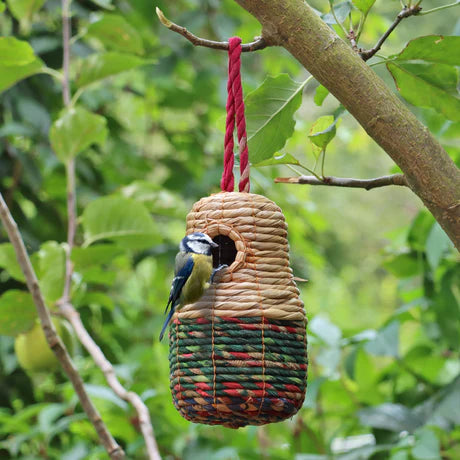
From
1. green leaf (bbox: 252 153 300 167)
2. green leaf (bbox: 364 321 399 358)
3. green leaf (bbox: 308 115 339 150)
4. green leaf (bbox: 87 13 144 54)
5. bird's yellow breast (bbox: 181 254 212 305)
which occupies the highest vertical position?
green leaf (bbox: 87 13 144 54)

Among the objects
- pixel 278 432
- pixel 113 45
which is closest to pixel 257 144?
pixel 113 45

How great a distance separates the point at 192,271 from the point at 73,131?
2.10ft

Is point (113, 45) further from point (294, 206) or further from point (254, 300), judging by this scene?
point (294, 206)

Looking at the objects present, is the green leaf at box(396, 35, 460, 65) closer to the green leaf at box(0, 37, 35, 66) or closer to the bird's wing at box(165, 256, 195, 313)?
the bird's wing at box(165, 256, 195, 313)

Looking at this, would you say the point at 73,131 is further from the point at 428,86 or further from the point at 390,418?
the point at 390,418

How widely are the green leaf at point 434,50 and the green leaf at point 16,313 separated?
82cm

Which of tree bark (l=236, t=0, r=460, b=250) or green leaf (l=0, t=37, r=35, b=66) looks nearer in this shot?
tree bark (l=236, t=0, r=460, b=250)

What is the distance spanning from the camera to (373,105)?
2.35 ft

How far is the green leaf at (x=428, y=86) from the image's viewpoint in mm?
880

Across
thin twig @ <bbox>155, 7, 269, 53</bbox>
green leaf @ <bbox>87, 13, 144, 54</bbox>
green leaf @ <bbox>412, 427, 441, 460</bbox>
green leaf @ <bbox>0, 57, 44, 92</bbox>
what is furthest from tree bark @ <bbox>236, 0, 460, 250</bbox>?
green leaf @ <bbox>87, 13, 144, 54</bbox>

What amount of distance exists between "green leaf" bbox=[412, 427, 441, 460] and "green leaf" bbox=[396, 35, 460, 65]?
72cm

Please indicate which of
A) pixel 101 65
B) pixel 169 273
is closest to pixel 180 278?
pixel 101 65

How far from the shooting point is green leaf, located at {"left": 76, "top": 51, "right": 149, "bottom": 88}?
4.78 feet

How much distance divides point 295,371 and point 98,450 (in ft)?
3.60
